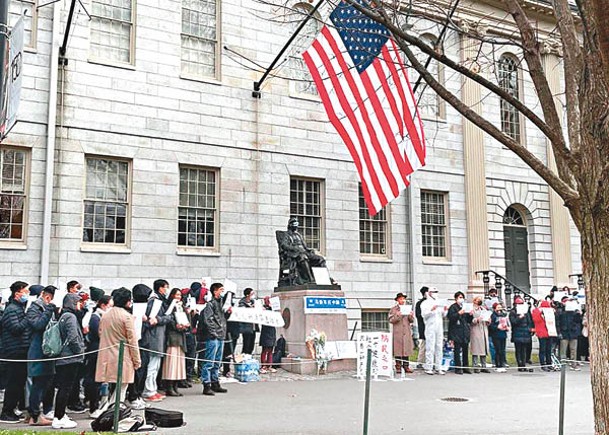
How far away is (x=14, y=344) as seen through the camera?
10.2m

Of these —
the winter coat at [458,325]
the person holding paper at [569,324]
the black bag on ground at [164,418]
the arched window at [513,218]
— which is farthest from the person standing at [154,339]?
the arched window at [513,218]

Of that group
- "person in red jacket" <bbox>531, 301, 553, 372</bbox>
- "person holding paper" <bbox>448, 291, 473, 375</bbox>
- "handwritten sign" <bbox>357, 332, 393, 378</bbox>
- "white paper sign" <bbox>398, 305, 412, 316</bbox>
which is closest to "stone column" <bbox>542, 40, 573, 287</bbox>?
"person in red jacket" <bbox>531, 301, 553, 372</bbox>

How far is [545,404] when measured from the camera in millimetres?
12297

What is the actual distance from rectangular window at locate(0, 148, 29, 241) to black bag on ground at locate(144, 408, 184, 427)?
31.4 ft

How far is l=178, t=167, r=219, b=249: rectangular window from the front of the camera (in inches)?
791

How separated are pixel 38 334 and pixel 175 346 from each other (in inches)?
122

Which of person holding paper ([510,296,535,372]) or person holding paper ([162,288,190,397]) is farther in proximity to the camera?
person holding paper ([510,296,535,372])

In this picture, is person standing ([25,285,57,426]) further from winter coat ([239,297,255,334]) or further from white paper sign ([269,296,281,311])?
white paper sign ([269,296,281,311])

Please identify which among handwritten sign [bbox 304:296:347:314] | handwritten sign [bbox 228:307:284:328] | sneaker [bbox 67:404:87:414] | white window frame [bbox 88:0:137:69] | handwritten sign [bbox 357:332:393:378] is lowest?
sneaker [bbox 67:404:87:414]

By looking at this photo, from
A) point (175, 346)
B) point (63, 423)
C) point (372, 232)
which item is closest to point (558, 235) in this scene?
point (372, 232)

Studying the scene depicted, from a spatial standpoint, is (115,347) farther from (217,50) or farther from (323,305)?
(217,50)

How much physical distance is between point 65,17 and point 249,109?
578 cm

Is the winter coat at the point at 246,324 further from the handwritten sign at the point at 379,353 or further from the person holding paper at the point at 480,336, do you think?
the person holding paper at the point at 480,336

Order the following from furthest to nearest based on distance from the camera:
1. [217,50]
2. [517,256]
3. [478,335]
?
[517,256], [217,50], [478,335]
